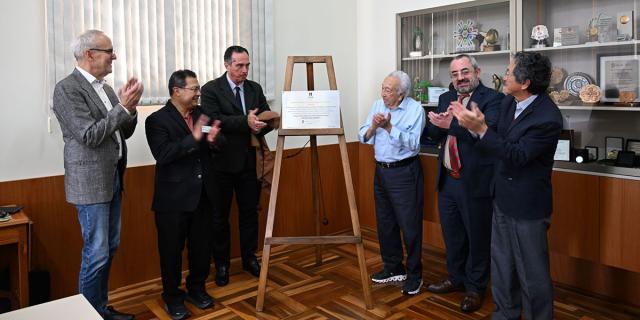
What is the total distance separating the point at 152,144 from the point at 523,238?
2089mm

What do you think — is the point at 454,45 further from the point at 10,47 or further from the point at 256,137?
the point at 10,47

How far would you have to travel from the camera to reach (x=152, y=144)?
3.08m

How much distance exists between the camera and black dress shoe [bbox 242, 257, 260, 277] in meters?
3.95

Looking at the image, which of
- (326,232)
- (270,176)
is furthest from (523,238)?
(326,232)

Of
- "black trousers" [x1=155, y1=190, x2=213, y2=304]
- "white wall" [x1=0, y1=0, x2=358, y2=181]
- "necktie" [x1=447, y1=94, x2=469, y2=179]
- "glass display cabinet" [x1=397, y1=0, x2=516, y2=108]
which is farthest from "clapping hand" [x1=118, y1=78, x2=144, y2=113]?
"glass display cabinet" [x1=397, y1=0, x2=516, y2=108]

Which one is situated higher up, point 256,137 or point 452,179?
point 256,137

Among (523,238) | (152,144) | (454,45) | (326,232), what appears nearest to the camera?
(523,238)

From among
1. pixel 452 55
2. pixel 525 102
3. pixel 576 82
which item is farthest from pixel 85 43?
pixel 576 82

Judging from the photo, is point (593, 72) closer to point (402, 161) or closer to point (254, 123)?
point (402, 161)

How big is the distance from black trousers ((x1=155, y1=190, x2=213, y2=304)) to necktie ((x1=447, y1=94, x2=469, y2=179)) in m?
1.53

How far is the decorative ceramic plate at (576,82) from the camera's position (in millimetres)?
3594

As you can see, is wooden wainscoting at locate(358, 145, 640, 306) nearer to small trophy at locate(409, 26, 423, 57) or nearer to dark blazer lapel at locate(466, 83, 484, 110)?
dark blazer lapel at locate(466, 83, 484, 110)

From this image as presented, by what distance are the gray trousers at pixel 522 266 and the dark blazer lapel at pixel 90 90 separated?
7.09 feet

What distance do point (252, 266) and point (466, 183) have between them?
1694mm
